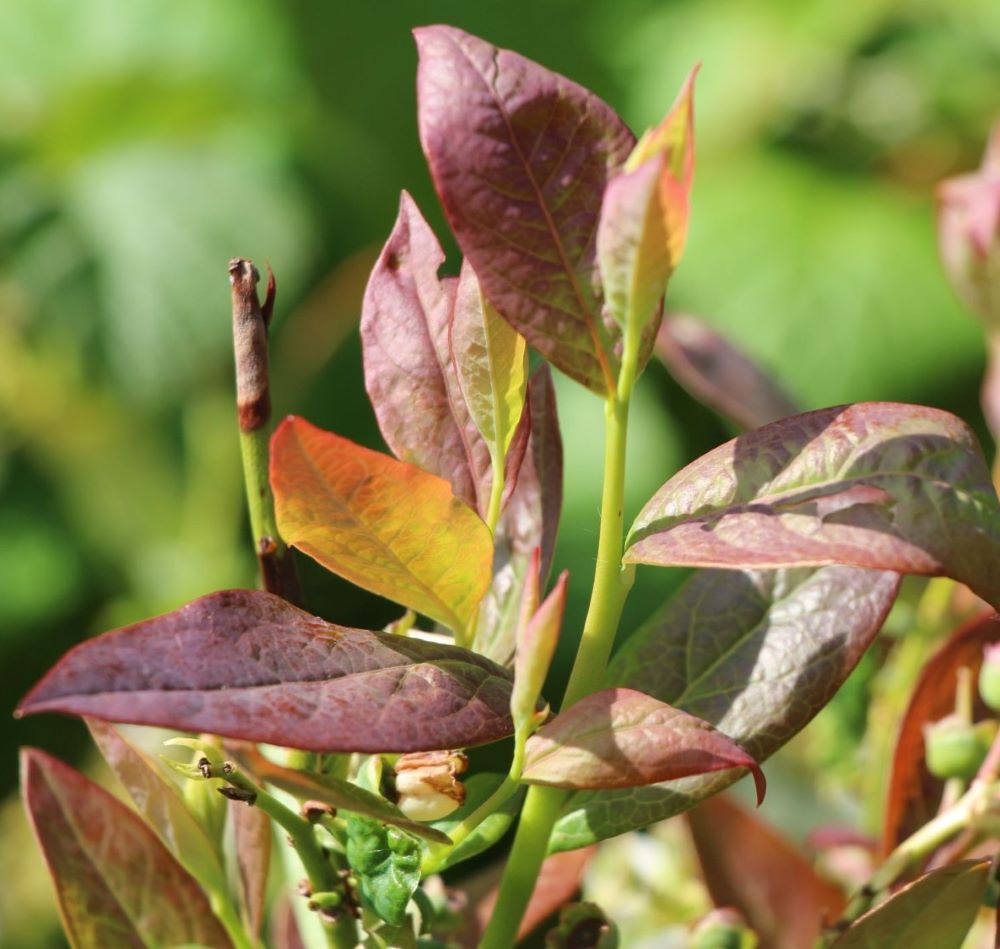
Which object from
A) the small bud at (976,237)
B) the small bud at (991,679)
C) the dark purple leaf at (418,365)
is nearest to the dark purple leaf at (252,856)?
the dark purple leaf at (418,365)

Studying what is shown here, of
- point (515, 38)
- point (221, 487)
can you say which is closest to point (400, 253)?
point (221, 487)

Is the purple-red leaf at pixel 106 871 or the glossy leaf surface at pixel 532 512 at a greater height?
the glossy leaf surface at pixel 532 512

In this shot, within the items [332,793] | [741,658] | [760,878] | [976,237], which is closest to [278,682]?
[332,793]

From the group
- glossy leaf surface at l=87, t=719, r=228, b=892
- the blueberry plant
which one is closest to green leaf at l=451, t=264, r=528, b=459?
the blueberry plant

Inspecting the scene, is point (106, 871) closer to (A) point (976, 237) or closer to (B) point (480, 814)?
(B) point (480, 814)

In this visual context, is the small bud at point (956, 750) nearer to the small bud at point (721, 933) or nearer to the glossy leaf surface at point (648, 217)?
the small bud at point (721, 933)
